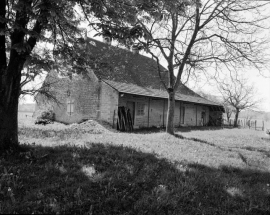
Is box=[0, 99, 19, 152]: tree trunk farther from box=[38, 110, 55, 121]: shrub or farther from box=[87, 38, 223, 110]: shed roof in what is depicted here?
box=[38, 110, 55, 121]: shrub

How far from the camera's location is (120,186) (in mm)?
4344

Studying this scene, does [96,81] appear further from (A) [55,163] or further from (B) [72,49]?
(A) [55,163]

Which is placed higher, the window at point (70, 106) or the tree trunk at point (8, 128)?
the window at point (70, 106)

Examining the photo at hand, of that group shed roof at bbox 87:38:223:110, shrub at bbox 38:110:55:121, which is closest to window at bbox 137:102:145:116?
shed roof at bbox 87:38:223:110

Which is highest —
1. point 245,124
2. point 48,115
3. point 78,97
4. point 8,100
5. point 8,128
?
point 78,97

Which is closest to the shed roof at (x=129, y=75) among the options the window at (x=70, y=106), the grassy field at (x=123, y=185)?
the window at (x=70, y=106)

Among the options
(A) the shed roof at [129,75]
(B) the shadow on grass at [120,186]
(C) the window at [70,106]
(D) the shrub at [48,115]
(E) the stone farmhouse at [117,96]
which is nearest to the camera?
(B) the shadow on grass at [120,186]

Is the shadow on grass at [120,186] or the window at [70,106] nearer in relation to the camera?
the shadow on grass at [120,186]

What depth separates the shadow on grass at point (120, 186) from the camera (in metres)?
3.59

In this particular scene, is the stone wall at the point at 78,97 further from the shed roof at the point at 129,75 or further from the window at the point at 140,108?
the window at the point at 140,108

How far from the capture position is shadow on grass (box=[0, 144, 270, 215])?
359 centimetres

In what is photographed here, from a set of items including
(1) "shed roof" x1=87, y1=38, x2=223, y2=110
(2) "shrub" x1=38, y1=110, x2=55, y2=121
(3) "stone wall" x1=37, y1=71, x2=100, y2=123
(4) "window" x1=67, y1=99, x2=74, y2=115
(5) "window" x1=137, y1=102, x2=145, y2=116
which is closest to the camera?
(1) "shed roof" x1=87, y1=38, x2=223, y2=110

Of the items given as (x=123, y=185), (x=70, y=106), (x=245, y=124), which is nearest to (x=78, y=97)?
(x=70, y=106)

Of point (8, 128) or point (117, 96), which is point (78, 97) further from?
point (8, 128)
